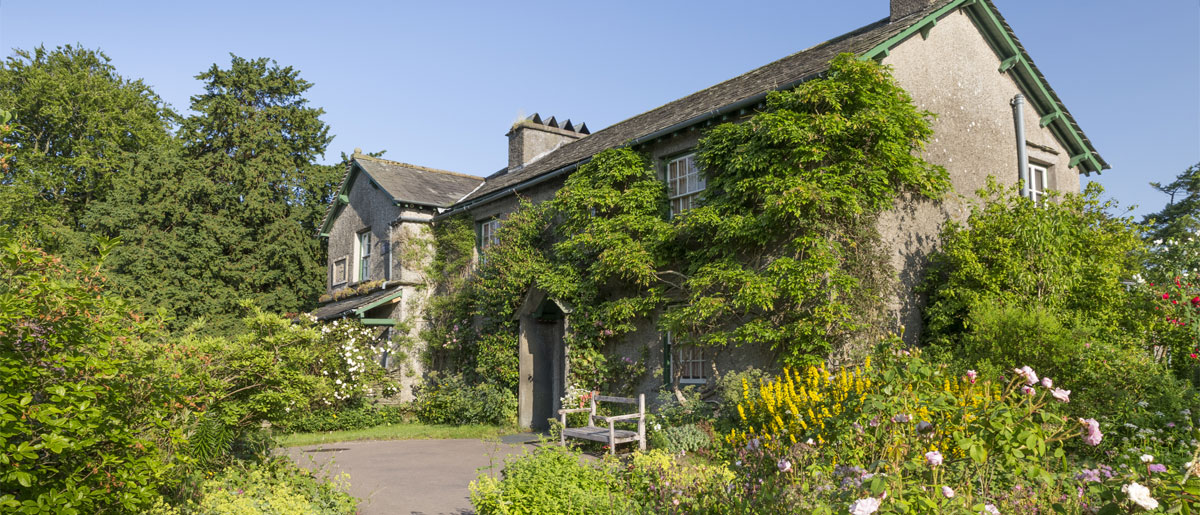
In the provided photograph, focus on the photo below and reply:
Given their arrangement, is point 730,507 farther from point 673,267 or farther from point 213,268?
point 213,268

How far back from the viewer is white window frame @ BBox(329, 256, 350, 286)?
76.0 ft

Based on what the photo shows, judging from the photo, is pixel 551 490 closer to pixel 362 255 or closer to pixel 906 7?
pixel 906 7

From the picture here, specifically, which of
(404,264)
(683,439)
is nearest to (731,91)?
(683,439)

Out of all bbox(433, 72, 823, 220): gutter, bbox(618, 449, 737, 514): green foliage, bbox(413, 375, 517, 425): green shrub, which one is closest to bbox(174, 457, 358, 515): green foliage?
bbox(618, 449, 737, 514): green foliage

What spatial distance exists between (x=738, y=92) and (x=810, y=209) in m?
4.04

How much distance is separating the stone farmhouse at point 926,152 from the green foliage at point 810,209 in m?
0.56

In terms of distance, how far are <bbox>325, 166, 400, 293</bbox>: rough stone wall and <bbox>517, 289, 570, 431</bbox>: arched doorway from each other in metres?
6.16

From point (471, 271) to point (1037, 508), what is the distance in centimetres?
1569

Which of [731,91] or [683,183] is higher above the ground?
[731,91]

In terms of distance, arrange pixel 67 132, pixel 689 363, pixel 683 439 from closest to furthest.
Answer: pixel 683 439 < pixel 689 363 < pixel 67 132

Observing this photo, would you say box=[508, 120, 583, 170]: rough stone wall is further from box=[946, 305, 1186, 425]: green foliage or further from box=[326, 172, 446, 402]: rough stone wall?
box=[946, 305, 1186, 425]: green foliage

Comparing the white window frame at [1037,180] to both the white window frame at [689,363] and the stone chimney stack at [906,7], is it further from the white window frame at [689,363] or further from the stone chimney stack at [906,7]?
the white window frame at [689,363]

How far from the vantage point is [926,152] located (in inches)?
505

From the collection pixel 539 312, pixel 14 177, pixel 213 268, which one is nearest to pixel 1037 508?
pixel 539 312
